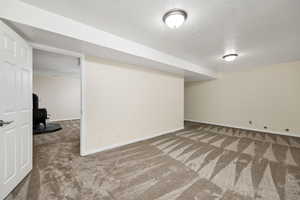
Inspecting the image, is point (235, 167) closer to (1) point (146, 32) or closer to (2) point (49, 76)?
(1) point (146, 32)

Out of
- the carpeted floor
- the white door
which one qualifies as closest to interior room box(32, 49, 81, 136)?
the carpeted floor

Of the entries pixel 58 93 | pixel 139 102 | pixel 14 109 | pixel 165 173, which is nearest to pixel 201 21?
pixel 139 102

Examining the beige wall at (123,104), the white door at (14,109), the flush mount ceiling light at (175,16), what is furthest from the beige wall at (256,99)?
the white door at (14,109)

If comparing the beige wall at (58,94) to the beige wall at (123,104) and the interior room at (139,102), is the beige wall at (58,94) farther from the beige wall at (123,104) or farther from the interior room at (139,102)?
the beige wall at (123,104)

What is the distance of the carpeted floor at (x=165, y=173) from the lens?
61.2 inches

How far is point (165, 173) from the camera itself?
6.52ft

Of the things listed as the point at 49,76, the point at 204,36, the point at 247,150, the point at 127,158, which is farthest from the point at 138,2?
the point at 49,76

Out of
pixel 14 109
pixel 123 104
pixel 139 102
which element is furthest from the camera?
pixel 139 102

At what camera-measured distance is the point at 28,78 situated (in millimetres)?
1947

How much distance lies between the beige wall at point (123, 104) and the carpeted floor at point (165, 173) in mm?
438

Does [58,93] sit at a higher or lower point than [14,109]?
higher

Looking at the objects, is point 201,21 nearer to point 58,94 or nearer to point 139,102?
point 139,102

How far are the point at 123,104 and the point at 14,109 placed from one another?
78.8 inches

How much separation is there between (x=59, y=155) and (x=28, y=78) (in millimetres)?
1713
